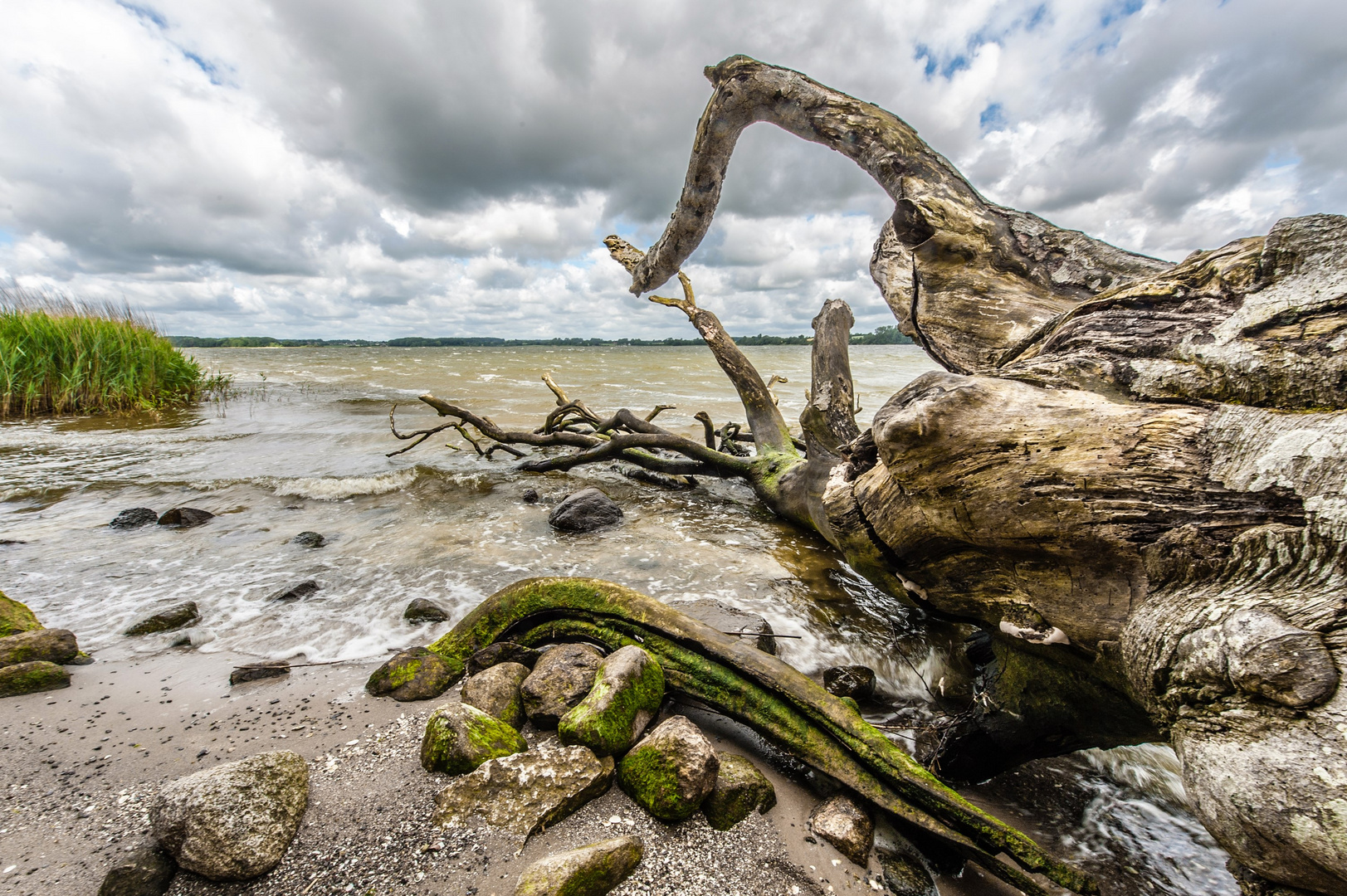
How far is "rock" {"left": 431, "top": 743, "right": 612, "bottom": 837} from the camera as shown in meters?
1.89

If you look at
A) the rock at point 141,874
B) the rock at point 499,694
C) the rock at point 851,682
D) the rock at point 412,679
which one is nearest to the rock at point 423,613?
the rock at point 412,679

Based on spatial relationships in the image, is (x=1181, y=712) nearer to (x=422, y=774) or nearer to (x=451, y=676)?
(x=422, y=774)

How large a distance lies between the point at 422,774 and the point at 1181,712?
2.68m

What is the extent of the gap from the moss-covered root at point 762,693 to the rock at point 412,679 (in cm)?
13

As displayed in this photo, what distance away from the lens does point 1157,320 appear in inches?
88.4

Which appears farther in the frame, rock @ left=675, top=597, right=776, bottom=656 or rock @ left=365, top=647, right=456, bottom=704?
rock @ left=675, top=597, right=776, bottom=656

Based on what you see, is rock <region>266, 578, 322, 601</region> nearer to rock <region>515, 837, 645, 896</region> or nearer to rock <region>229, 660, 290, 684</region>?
rock <region>229, 660, 290, 684</region>

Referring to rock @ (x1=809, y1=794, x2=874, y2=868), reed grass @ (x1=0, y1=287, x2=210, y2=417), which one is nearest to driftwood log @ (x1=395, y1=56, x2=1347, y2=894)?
rock @ (x1=809, y1=794, x2=874, y2=868)

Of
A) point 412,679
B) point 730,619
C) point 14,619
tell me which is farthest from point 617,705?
point 14,619

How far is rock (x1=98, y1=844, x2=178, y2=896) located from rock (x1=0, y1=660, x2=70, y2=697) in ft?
6.14

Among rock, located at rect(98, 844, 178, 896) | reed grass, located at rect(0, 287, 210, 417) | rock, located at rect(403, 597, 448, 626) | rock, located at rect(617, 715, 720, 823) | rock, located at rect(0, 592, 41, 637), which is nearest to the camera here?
rock, located at rect(98, 844, 178, 896)

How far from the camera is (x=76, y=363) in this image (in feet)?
40.1

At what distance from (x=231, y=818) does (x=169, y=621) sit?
9.35ft

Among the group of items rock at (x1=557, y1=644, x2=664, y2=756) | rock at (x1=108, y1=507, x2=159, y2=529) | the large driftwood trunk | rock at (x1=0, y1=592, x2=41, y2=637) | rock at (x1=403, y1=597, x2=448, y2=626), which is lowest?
rock at (x1=108, y1=507, x2=159, y2=529)
